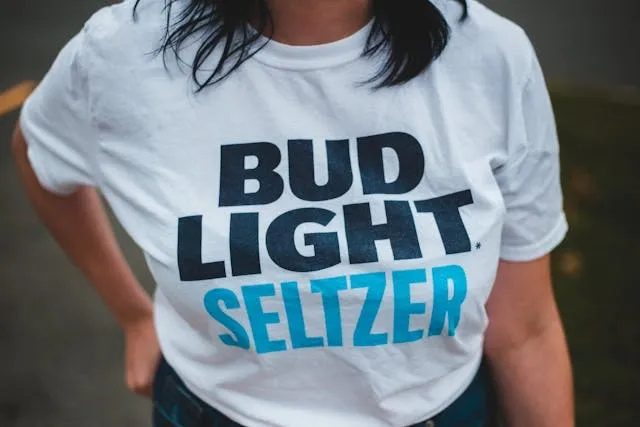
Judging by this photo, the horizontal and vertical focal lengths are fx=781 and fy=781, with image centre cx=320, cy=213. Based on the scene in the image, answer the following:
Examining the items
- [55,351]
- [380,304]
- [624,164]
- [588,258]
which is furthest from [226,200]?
[624,164]

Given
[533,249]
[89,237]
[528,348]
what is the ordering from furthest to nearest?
[89,237] < [528,348] < [533,249]

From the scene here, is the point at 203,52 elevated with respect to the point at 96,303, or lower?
elevated

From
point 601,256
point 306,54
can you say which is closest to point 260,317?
point 306,54

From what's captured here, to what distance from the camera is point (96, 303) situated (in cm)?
309

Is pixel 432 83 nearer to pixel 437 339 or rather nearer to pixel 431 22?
pixel 431 22

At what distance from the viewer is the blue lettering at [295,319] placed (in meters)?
1.02

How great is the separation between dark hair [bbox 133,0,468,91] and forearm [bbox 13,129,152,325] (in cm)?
45

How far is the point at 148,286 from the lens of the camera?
3082mm

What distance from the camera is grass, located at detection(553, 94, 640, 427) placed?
8.89 feet

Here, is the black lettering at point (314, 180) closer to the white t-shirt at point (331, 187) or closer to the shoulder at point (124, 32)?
the white t-shirt at point (331, 187)

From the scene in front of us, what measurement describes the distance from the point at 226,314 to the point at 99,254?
1.83ft

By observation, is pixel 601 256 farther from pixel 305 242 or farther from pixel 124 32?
pixel 124 32

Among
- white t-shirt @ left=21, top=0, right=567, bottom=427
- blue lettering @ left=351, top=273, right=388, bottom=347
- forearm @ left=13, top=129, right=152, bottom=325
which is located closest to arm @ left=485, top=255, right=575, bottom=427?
white t-shirt @ left=21, top=0, right=567, bottom=427

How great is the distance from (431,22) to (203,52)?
1.02ft
